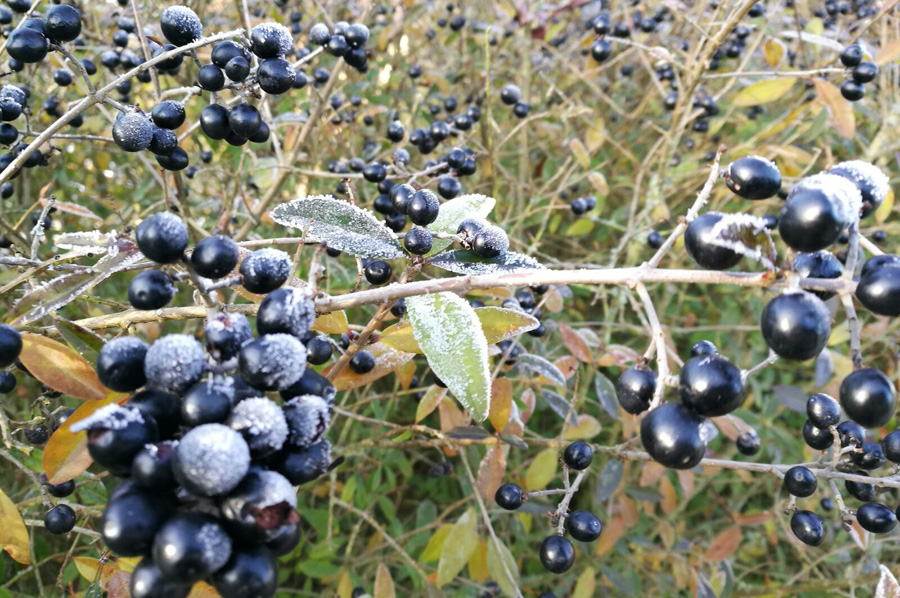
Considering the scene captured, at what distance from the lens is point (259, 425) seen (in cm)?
65

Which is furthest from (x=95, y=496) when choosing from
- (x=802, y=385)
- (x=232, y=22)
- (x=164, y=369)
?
(x=802, y=385)

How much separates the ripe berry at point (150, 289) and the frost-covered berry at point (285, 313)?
0.16 m

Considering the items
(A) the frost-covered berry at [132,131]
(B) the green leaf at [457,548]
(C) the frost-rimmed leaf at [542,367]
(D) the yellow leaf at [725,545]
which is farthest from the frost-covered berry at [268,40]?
(D) the yellow leaf at [725,545]

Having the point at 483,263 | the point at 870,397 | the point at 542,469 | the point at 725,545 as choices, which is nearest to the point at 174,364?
the point at 483,263

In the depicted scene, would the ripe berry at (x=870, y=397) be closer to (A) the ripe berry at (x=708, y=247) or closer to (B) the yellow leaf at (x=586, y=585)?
(A) the ripe berry at (x=708, y=247)

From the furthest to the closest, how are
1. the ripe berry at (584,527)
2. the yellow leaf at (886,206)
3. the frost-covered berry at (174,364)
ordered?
the yellow leaf at (886,206)
the ripe berry at (584,527)
the frost-covered berry at (174,364)

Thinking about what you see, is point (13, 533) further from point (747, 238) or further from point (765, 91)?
point (765, 91)

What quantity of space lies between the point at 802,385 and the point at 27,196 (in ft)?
13.2

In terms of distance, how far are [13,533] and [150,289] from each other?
2.42 ft

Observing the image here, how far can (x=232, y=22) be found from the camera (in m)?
2.75

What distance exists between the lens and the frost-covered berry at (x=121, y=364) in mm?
709

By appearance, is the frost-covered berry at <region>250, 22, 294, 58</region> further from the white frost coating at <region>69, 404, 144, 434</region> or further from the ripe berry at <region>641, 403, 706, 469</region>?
the ripe berry at <region>641, 403, 706, 469</region>

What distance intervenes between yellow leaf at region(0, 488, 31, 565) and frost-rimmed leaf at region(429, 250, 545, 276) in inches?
39.0

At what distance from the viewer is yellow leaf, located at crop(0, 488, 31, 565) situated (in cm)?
111
